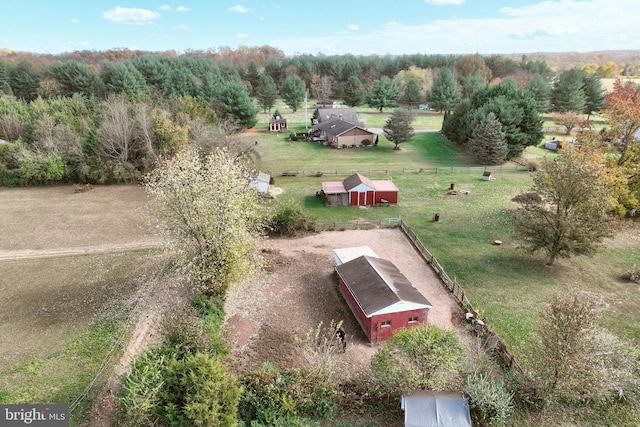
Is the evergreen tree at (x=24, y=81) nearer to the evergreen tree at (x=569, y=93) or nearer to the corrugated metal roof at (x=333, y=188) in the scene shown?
the corrugated metal roof at (x=333, y=188)

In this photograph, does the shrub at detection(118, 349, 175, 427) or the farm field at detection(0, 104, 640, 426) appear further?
the farm field at detection(0, 104, 640, 426)

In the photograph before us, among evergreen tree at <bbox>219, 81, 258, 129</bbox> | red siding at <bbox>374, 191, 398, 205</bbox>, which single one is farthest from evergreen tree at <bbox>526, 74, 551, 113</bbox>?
red siding at <bbox>374, 191, 398, 205</bbox>

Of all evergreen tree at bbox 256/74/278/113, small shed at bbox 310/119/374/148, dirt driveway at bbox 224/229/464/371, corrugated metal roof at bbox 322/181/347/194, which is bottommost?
dirt driveway at bbox 224/229/464/371

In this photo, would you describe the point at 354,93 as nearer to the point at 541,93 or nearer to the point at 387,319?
the point at 541,93

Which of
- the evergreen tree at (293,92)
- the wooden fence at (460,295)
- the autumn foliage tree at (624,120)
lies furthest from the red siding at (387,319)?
the evergreen tree at (293,92)

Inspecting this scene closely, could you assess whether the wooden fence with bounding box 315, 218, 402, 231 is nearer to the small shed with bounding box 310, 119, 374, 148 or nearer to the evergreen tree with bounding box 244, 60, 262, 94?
the small shed with bounding box 310, 119, 374, 148

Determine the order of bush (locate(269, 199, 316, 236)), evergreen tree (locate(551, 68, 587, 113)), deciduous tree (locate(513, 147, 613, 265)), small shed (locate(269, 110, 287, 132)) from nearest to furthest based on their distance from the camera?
deciduous tree (locate(513, 147, 613, 265)), bush (locate(269, 199, 316, 236)), small shed (locate(269, 110, 287, 132)), evergreen tree (locate(551, 68, 587, 113))

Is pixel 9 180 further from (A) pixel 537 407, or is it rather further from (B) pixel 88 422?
(A) pixel 537 407

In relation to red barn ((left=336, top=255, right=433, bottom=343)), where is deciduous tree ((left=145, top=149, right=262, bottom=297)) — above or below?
above
